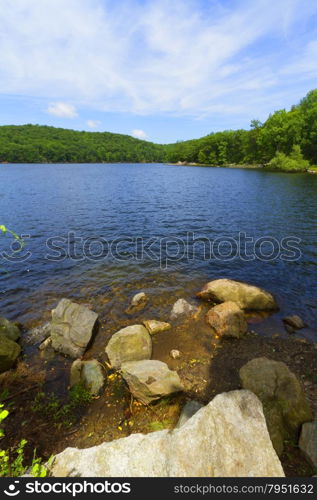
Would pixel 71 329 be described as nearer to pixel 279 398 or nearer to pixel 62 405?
pixel 62 405

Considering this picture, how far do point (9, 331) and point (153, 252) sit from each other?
11.1m

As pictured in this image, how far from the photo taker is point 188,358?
8133 millimetres

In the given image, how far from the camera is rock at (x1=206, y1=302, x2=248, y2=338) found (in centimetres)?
911

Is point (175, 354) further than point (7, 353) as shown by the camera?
Yes

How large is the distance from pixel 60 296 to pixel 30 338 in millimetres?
3071

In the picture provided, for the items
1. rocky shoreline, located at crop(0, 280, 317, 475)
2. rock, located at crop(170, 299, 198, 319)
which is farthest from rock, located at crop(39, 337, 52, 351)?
rock, located at crop(170, 299, 198, 319)

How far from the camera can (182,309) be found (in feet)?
35.1

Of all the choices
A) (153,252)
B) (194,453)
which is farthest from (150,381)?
(153,252)

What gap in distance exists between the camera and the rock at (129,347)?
313 inches

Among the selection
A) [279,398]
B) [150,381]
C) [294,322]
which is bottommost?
[294,322]

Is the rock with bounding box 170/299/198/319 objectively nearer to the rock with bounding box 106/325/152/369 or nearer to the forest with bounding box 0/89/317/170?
the rock with bounding box 106/325/152/369

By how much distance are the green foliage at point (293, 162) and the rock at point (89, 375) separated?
90899mm

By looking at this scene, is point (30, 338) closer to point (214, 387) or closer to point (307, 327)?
point (214, 387)
